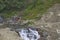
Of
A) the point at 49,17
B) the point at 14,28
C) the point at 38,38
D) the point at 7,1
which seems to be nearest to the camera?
the point at 38,38

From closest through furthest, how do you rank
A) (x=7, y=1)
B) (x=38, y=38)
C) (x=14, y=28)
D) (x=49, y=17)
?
(x=38, y=38)
(x=14, y=28)
(x=49, y=17)
(x=7, y=1)

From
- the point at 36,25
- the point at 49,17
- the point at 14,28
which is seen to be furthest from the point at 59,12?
the point at 14,28

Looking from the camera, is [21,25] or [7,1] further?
[7,1]

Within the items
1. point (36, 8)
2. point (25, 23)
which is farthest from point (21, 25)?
point (36, 8)

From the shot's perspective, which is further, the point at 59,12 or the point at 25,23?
the point at 59,12

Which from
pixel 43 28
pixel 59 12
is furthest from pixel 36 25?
pixel 59 12

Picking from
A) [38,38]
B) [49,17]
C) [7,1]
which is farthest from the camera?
[7,1]

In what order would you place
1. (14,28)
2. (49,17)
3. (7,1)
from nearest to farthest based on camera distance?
(14,28) → (49,17) → (7,1)

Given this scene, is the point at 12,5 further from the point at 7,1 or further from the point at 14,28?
the point at 14,28

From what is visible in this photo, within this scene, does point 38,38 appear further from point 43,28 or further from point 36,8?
point 36,8
